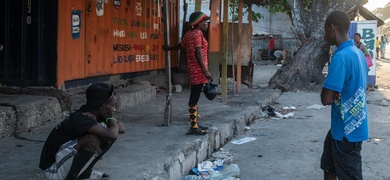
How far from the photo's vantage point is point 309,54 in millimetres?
14344

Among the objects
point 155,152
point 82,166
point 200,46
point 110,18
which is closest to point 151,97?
point 110,18

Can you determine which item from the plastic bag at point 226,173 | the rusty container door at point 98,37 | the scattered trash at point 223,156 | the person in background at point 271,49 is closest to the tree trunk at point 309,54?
→ the rusty container door at point 98,37

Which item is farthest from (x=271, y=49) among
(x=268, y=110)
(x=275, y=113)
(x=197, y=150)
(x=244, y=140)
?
(x=197, y=150)

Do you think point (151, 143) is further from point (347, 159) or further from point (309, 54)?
point (309, 54)

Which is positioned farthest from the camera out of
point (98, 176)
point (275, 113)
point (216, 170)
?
point (275, 113)

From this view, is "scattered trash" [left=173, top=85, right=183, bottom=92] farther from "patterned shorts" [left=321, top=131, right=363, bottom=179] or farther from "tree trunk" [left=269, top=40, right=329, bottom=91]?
"patterned shorts" [left=321, top=131, right=363, bottom=179]

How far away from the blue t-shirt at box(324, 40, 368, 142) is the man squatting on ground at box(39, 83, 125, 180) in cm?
161

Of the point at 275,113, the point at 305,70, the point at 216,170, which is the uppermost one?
the point at 305,70

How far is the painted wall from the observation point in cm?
712

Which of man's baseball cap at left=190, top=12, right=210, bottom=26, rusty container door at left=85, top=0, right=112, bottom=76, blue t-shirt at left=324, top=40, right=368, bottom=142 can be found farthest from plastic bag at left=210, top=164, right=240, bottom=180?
rusty container door at left=85, top=0, right=112, bottom=76

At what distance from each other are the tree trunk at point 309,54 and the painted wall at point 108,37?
166 inches

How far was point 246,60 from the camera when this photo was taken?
41.8ft

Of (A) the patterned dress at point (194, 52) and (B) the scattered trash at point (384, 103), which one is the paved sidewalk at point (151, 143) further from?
(B) the scattered trash at point (384, 103)

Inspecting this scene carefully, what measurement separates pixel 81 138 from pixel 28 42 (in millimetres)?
3794
